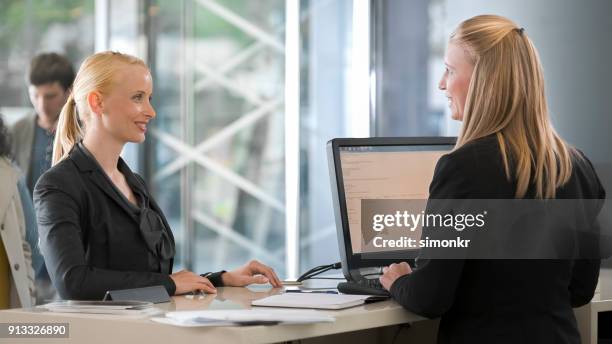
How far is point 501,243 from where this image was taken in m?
2.24

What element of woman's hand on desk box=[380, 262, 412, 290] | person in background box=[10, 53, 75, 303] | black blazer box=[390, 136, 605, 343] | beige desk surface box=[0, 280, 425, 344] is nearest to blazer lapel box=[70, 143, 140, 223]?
beige desk surface box=[0, 280, 425, 344]

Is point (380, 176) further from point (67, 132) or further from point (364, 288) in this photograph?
point (67, 132)

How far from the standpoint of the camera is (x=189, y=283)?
2555 mm

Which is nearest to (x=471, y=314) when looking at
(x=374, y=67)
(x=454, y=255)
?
(x=454, y=255)

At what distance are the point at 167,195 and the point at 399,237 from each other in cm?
277

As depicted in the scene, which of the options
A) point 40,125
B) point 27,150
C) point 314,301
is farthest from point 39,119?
point 314,301

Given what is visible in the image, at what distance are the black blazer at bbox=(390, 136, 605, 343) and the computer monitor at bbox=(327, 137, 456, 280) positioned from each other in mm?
604

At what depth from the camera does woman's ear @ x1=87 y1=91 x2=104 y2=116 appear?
2.71 meters

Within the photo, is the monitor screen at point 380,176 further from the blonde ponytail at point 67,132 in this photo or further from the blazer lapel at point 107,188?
the blonde ponytail at point 67,132

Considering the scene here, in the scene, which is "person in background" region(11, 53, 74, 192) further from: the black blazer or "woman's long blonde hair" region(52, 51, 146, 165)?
the black blazer

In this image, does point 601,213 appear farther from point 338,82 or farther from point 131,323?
point 338,82

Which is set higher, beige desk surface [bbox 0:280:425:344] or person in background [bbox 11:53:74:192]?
person in background [bbox 11:53:74:192]

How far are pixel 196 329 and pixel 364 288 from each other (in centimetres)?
65

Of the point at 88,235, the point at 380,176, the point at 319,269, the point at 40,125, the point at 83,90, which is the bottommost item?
the point at 319,269
